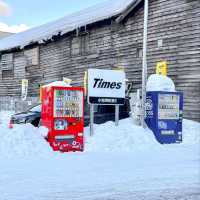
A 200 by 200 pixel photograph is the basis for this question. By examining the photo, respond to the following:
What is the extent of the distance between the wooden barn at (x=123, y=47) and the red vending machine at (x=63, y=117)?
732 cm

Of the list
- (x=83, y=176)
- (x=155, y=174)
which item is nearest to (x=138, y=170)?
(x=155, y=174)

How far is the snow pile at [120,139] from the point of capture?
12.4 m

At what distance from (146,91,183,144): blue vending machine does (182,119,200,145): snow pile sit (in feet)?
1.31

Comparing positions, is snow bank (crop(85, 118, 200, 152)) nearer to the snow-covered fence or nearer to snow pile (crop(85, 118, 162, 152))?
snow pile (crop(85, 118, 162, 152))

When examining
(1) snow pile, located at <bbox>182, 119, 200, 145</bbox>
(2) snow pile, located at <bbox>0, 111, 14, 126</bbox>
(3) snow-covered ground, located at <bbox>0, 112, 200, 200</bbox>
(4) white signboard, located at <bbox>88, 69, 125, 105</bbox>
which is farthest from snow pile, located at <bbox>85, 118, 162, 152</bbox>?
(2) snow pile, located at <bbox>0, 111, 14, 126</bbox>

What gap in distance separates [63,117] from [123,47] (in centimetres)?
1115

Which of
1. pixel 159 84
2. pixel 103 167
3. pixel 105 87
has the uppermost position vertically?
pixel 159 84

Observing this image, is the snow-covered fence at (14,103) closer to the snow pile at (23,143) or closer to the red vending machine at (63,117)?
the red vending machine at (63,117)

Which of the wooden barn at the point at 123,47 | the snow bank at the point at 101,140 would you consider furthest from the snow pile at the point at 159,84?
the wooden barn at the point at 123,47

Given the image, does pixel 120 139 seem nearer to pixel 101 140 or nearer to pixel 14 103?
pixel 101 140

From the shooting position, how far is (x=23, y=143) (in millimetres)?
11055

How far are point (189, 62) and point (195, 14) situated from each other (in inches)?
80.4

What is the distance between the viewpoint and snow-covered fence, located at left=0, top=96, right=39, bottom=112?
1153 inches

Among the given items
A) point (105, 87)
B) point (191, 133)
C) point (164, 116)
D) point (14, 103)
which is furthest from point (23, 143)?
point (14, 103)
